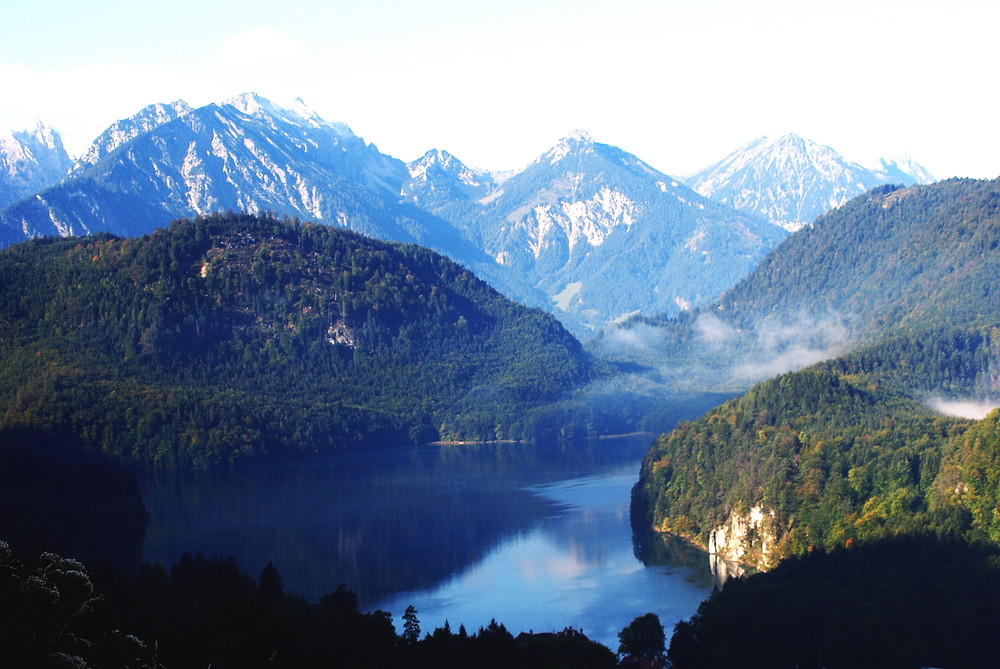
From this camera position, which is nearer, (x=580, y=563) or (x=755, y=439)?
(x=580, y=563)

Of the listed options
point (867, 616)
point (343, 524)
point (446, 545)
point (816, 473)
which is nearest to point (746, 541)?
point (816, 473)

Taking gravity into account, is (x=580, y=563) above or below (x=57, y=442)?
below

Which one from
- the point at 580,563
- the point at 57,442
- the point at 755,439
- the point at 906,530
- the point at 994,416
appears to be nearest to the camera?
the point at 906,530

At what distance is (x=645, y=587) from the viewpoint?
11794 centimetres

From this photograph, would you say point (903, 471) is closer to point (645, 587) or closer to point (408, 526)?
point (645, 587)

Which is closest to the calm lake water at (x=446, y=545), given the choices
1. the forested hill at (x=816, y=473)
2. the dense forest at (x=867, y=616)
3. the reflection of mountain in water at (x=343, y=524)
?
the reflection of mountain in water at (x=343, y=524)

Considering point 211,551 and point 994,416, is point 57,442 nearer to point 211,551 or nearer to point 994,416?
point 211,551

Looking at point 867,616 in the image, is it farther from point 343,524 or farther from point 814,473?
point 343,524

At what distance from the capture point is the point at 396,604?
115 meters

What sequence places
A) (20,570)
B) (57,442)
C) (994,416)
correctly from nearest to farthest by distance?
(20,570), (994,416), (57,442)

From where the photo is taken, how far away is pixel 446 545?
5773 inches

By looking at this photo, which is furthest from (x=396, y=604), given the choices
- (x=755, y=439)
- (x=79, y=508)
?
(x=755, y=439)

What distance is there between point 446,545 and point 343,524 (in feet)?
59.6

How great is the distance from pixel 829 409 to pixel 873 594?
57.1m
